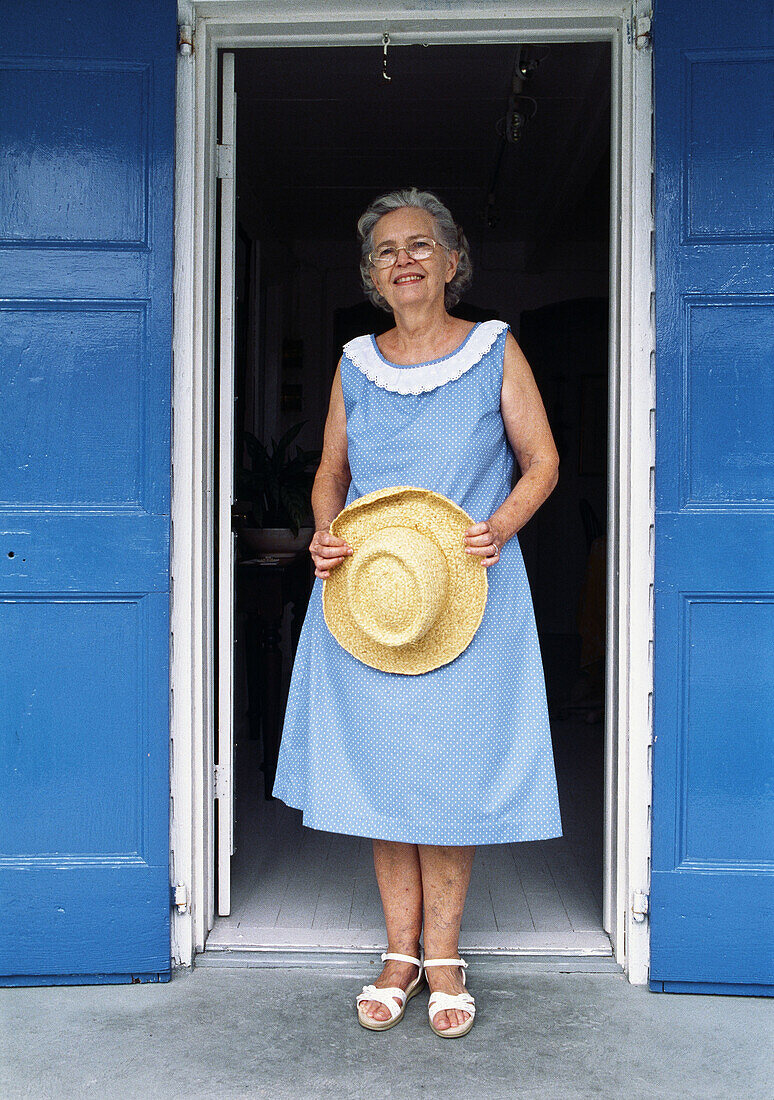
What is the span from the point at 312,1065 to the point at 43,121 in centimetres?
229

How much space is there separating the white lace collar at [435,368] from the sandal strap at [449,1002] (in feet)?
4.55

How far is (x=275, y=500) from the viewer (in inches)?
161

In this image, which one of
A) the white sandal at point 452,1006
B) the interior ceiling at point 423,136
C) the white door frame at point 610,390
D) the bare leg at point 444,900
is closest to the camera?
the white sandal at point 452,1006

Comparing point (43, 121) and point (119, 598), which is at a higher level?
point (43, 121)

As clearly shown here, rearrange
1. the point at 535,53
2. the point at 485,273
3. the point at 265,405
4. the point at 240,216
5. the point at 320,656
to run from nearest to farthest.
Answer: the point at 320,656
the point at 535,53
the point at 240,216
the point at 265,405
the point at 485,273

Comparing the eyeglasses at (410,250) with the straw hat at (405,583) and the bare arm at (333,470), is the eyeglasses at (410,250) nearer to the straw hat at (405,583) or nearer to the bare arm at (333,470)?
Result: the bare arm at (333,470)

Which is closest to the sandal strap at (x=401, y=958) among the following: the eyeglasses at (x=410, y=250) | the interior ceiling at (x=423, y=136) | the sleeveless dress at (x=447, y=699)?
the sleeveless dress at (x=447, y=699)

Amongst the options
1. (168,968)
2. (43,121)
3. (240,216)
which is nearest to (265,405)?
(240,216)

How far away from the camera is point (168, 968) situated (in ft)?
7.98

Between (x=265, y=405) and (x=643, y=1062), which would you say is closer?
(x=643, y=1062)

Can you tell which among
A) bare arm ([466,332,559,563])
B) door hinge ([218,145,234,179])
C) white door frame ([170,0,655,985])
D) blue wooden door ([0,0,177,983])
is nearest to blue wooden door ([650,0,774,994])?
white door frame ([170,0,655,985])

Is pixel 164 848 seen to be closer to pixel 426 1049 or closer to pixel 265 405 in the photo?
pixel 426 1049

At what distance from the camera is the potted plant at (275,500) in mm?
3979

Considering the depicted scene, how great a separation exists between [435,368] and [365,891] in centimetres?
166
